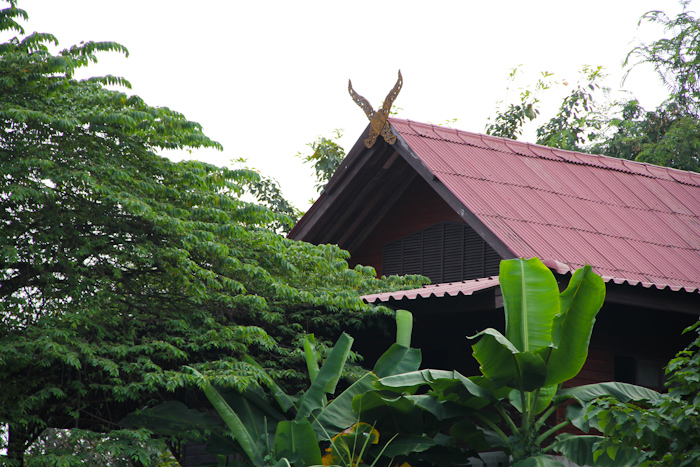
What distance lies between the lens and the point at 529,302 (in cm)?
763

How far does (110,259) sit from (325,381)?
8.10 feet

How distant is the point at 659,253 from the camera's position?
11.6 metres

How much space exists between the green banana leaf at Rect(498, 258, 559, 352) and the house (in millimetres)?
822

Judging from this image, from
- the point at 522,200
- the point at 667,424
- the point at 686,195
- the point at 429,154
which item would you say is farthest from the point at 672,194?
the point at 667,424

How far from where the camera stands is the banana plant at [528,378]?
23.9ft

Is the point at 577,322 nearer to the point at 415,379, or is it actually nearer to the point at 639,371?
the point at 415,379

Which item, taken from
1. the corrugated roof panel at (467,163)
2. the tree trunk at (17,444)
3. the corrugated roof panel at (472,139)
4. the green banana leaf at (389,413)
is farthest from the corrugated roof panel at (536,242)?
the tree trunk at (17,444)

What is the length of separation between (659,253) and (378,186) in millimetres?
4102

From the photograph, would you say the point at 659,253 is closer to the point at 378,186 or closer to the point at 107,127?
the point at 378,186

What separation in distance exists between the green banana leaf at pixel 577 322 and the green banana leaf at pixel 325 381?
6.51ft

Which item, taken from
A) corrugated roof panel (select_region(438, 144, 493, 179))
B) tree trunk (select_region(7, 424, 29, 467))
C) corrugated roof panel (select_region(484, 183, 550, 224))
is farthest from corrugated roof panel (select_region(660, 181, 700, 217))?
tree trunk (select_region(7, 424, 29, 467))

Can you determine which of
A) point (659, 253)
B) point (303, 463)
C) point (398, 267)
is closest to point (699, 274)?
point (659, 253)

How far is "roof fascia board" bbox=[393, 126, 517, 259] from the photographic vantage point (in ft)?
33.1

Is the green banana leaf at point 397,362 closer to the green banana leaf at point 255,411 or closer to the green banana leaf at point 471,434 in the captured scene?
the green banana leaf at point 471,434
